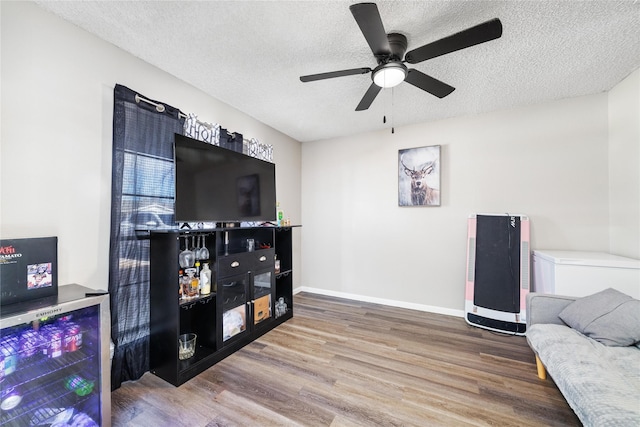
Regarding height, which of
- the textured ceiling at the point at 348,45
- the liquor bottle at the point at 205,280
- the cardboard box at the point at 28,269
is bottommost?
the liquor bottle at the point at 205,280

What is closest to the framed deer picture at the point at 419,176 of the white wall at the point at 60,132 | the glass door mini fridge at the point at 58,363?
the white wall at the point at 60,132

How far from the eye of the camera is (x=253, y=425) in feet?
4.95

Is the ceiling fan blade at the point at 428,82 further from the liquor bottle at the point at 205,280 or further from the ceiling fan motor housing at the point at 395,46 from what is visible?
the liquor bottle at the point at 205,280

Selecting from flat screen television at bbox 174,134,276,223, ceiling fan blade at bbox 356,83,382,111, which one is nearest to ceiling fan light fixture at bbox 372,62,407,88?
ceiling fan blade at bbox 356,83,382,111

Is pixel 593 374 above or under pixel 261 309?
above

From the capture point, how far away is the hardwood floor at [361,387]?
1563 millimetres

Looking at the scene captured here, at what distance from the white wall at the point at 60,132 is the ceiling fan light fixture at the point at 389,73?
1868 mm

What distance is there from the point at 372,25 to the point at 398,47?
0.53 metres

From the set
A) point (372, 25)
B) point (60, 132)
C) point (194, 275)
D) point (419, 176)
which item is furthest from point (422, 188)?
point (60, 132)

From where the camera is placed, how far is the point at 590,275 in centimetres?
213

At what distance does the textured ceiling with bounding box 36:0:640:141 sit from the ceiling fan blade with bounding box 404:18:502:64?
0.26m

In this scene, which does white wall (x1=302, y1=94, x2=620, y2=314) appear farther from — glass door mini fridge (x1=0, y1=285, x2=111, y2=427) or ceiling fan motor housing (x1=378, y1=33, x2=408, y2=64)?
glass door mini fridge (x1=0, y1=285, x2=111, y2=427)

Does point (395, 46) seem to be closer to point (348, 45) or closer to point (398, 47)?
point (398, 47)

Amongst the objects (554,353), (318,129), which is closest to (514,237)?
(554,353)
